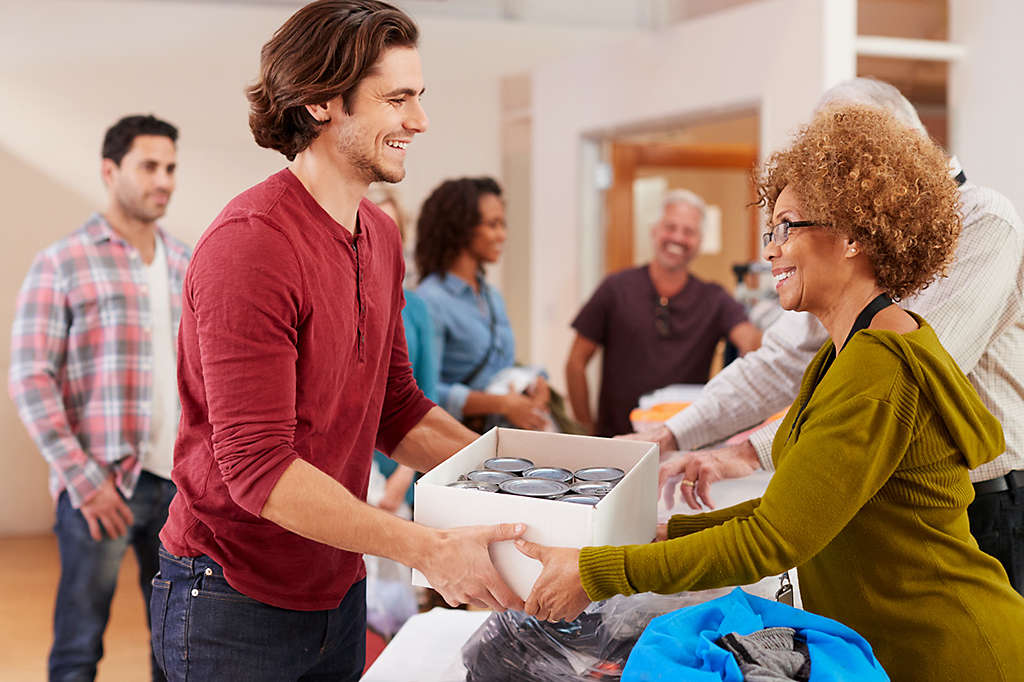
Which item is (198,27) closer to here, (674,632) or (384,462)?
(384,462)

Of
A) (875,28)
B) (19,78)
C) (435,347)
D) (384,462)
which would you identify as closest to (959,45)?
(875,28)

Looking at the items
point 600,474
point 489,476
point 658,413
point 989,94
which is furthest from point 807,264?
point 989,94

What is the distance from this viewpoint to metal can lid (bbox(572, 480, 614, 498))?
53.0 inches

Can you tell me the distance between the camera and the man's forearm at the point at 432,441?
1636 millimetres

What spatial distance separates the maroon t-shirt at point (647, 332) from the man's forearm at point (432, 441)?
239 cm

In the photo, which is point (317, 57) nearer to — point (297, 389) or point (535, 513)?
point (297, 389)

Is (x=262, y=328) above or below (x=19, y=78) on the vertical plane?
below

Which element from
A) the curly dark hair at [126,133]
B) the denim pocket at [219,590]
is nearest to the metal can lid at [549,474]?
the denim pocket at [219,590]

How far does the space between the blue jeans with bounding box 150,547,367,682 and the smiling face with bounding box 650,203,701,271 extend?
284 cm

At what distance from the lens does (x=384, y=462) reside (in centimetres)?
305

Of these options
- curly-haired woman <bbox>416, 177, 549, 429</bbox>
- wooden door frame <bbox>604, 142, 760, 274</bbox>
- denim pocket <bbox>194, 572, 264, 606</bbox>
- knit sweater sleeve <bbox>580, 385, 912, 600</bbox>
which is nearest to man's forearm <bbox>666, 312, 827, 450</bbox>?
knit sweater sleeve <bbox>580, 385, 912, 600</bbox>

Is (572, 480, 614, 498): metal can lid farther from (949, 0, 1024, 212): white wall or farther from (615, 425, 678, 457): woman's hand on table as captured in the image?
(949, 0, 1024, 212): white wall

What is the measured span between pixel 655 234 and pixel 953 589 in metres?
2.90

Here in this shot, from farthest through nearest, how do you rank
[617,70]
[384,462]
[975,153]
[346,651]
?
1. [617,70]
2. [975,153]
3. [384,462]
4. [346,651]
